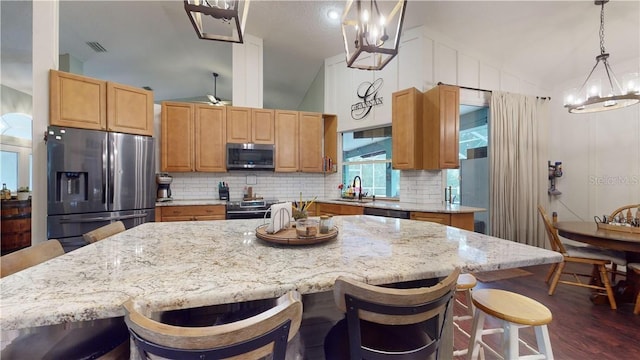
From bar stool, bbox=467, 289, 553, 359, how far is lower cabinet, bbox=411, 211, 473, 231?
1832 mm

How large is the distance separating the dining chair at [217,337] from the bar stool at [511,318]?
107 cm

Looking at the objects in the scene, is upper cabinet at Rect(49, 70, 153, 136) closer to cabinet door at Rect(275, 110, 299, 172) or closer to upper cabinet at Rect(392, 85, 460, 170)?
cabinet door at Rect(275, 110, 299, 172)

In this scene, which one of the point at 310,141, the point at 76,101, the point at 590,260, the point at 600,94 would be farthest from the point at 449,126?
the point at 76,101

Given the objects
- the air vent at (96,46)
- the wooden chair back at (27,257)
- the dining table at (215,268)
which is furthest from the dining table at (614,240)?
the air vent at (96,46)

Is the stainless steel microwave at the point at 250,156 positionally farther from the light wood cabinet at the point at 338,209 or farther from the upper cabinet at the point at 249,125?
the light wood cabinet at the point at 338,209

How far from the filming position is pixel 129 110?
3369 mm

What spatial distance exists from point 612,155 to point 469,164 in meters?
2.04

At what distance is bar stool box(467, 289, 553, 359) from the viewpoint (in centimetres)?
114

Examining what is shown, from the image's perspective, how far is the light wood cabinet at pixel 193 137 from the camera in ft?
13.0

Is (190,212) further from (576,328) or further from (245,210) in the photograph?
(576,328)

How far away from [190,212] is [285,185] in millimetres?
Answer: 1712

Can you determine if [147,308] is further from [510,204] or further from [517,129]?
[517,129]

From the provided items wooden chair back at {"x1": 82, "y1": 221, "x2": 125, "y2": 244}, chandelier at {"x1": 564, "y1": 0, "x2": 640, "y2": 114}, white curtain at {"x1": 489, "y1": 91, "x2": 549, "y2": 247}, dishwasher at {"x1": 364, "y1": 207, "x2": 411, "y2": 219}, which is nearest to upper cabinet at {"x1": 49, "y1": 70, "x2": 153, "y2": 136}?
wooden chair back at {"x1": 82, "y1": 221, "x2": 125, "y2": 244}

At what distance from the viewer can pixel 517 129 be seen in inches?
163
